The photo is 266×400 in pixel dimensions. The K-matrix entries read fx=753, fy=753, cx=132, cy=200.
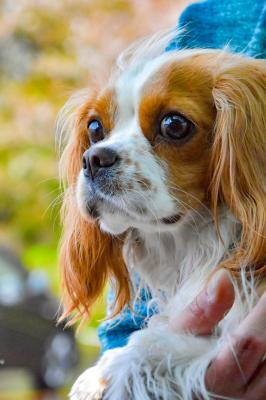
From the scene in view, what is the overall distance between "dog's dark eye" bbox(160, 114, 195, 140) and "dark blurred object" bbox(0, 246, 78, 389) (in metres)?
0.91

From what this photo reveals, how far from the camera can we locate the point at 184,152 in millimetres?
1167

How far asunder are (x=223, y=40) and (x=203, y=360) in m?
0.60

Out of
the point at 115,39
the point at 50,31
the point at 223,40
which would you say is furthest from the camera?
the point at 50,31

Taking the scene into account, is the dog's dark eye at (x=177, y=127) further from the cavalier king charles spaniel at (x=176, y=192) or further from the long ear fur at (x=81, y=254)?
the long ear fur at (x=81, y=254)

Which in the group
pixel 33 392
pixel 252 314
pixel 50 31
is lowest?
pixel 33 392

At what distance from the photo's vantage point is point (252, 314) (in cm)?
102

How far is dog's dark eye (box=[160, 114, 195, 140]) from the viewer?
3.81 feet

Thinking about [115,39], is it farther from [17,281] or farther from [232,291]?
[232,291]

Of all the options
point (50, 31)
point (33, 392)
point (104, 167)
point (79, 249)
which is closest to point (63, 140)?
point (79, 249)

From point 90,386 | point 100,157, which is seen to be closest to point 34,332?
point 90,386

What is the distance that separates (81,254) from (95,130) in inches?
9.5

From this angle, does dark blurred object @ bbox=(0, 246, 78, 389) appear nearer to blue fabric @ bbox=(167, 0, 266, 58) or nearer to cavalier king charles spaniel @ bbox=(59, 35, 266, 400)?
cavalier king charles spaniel @ bbox=(59, 35, 266, 400)

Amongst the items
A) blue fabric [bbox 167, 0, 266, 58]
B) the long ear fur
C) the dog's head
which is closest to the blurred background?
the long ear fur

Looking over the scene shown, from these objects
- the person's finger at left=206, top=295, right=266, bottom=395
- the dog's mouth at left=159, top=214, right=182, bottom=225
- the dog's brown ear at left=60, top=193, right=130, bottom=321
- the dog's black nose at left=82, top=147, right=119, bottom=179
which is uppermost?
the dog's black nose at left=82, top=147, right=119, bottom=179
